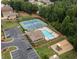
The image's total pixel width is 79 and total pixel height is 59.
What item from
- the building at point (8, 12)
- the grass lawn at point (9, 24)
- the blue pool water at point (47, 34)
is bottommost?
the blue pool water at point (47, 34)

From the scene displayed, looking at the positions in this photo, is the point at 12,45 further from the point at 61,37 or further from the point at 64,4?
the point at 64,4

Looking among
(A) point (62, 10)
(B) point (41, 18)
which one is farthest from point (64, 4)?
(B) point (41, 18)

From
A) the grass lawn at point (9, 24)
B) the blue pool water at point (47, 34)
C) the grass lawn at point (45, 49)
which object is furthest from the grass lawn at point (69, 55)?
the grass lawn at point (9, 24)

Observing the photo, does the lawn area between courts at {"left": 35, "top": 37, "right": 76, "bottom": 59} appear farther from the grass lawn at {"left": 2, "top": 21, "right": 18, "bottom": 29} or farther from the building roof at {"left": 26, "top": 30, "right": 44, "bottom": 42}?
the grass lawn at {"left": 2, "top": 21, "right": 18, "bottom": 29}

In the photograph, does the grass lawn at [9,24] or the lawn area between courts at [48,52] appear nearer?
the lawn area between courts at [48,52]

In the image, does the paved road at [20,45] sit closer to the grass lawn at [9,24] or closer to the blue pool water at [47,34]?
the grass lawn at [9,24]

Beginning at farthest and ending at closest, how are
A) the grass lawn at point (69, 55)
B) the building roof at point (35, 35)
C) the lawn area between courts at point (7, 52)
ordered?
the building roof at point (35, 35) < the grass lawn at point (69, 55) < the lawn area between courts at point (7, 52)

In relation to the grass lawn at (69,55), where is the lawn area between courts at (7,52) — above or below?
above
